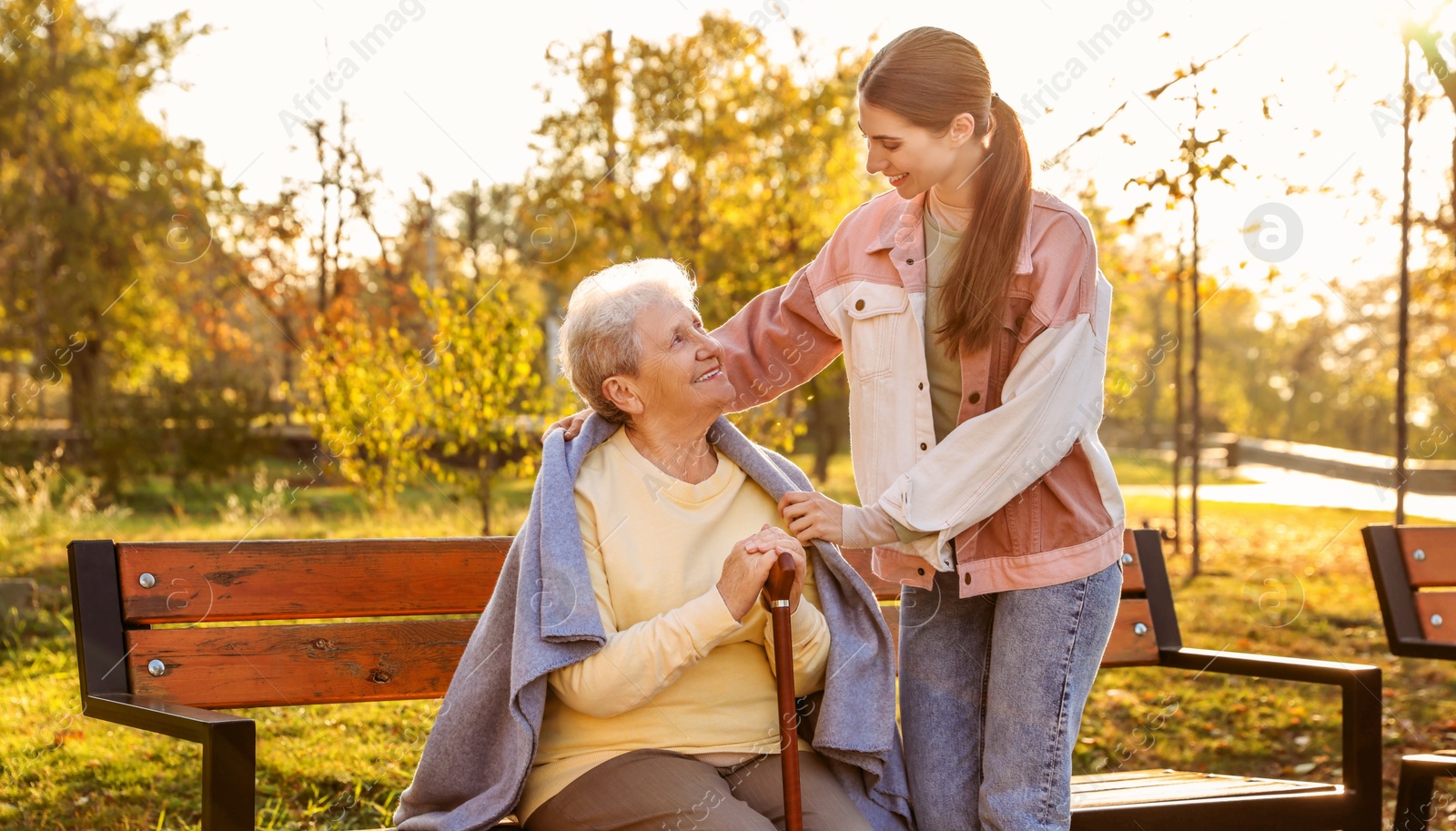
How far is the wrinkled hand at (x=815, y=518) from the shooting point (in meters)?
2.33

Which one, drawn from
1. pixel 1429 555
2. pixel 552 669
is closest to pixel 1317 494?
pixel 1429 555

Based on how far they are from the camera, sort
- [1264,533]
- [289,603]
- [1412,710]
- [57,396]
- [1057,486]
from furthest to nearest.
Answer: [57,396] → [1264,533] → [1412,710] → [289,603] → [1057,486]

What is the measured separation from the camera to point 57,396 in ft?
86.4

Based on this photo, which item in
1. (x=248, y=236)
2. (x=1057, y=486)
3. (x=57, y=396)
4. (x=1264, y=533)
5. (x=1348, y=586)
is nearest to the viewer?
(x=1057, y=486)

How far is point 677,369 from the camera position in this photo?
2.49 meters

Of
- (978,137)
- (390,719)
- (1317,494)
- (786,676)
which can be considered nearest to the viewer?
(786,676)

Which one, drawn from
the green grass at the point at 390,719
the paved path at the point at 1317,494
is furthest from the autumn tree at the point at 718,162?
the paved path at the point at 1317,494

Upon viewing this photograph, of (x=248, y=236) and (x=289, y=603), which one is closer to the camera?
(x=289, y=603)

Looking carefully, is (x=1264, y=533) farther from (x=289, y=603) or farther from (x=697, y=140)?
(x=289, y=603)

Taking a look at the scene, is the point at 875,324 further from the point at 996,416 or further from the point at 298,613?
the point at 298,613

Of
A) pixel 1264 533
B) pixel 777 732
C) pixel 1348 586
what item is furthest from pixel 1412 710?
pixel 1264 533

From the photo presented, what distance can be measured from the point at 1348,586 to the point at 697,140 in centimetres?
620

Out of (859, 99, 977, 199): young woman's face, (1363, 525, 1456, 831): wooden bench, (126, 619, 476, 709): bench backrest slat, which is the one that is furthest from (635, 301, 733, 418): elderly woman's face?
(1363, 525, 1456, 831): wooden bench

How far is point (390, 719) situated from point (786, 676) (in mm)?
2817
